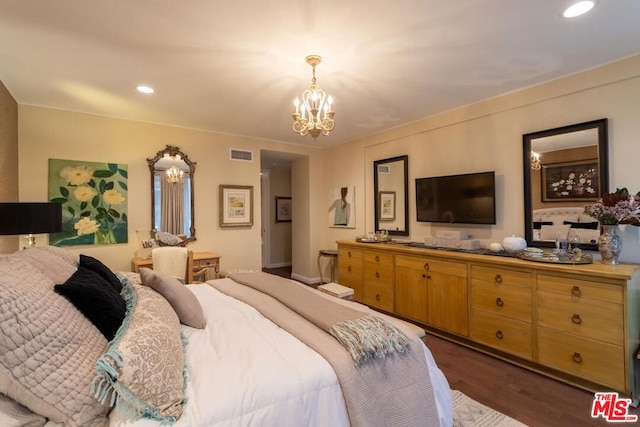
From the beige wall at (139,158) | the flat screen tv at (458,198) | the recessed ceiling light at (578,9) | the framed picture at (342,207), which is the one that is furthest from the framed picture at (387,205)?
the recessed ceiling light at (578,9)

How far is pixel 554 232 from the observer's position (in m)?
2.83

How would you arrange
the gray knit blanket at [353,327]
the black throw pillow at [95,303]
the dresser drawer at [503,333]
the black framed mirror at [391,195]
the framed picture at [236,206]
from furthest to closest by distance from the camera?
the framed picture at [236,206] → the black framed mirror at [391,195] → the dresser drawer at [503,333] → the gray knit blanket at [353,327] → the black throw pillow at [95,303]

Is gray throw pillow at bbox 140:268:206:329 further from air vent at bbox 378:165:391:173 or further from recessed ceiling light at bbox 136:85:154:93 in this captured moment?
air vent at bbox 378:165:391:173

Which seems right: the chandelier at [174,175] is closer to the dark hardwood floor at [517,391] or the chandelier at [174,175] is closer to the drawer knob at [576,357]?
the dark hardwood floor at [517,391]

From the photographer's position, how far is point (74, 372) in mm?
981

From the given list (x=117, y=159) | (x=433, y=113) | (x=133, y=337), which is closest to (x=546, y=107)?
(x=433, y=113)

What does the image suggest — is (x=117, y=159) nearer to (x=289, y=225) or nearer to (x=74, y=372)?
(x=74, y=372)

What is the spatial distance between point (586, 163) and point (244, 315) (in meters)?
3.18

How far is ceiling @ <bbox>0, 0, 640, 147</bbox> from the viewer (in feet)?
6.03

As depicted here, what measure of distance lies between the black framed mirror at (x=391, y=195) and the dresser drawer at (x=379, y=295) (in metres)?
0.87

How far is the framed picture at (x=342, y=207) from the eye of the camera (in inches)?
202

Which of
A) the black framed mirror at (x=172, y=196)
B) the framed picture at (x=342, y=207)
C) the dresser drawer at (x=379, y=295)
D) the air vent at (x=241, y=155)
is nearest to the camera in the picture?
the dresser drawer at (x=379, y=295)

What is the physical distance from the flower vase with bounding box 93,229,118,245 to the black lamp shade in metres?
1.38

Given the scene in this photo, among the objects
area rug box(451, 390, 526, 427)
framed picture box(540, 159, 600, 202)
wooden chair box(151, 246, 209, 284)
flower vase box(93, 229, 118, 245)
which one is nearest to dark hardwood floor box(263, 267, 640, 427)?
area rug box(451, 390, 526, 427)
